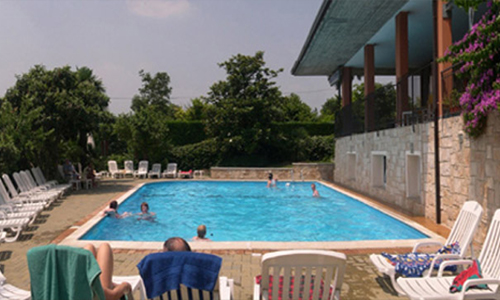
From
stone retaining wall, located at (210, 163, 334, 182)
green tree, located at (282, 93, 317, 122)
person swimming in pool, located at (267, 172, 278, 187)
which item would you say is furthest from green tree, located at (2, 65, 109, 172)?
green tree, located at (282, 93, 317, 122)

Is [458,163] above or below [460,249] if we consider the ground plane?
above

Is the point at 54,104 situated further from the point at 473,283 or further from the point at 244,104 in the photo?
the point at 473,283

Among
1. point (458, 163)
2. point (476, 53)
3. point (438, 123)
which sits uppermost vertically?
point (476, 53)

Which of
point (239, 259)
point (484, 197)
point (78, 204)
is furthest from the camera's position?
point (78, 204)

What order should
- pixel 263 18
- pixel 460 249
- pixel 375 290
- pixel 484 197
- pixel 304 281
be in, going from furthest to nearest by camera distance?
pixel 263 18, pixel 484 197, pixel 460 249, pixel 375 290, pixel 304 281

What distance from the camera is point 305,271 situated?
3.29 metres

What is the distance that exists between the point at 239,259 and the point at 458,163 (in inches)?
188

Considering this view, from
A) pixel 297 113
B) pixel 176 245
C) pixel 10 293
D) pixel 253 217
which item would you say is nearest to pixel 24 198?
pixel 253 217

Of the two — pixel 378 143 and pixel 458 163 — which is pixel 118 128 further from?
pixel 458 163

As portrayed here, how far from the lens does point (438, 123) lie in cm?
841

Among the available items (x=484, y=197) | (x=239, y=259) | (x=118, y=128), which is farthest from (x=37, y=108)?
(x=484, y=197)

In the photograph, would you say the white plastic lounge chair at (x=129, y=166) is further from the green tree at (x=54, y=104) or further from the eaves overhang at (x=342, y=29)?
the eaves overhang at (x=342, y=29)

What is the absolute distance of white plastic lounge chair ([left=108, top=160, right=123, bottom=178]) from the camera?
73.9ft

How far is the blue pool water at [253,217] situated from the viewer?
386 inches
